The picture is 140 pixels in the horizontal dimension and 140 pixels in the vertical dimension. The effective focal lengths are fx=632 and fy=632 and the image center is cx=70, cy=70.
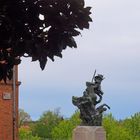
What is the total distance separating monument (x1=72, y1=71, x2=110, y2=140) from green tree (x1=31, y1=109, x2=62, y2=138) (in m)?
51.2

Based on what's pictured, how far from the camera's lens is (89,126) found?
27172mm

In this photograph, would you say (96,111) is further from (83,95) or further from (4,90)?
(4,90)

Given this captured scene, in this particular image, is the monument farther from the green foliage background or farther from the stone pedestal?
the green foliage background

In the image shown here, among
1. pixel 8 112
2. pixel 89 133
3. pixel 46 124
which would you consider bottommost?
pixel 89 133

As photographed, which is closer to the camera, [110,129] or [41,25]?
[41,25]

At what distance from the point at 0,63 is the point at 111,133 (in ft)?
164

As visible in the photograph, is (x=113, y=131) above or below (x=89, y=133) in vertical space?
above

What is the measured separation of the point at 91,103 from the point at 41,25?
23.7m

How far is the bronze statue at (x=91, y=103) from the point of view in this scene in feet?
91.0

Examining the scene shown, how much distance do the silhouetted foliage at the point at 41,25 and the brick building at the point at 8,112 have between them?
24908 millimetres

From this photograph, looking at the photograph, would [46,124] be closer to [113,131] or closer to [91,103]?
[113,131]

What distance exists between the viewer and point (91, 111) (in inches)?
1100

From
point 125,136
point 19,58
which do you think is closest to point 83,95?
point 19,58

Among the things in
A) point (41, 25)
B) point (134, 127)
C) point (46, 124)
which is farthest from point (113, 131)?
point (41, 25)
